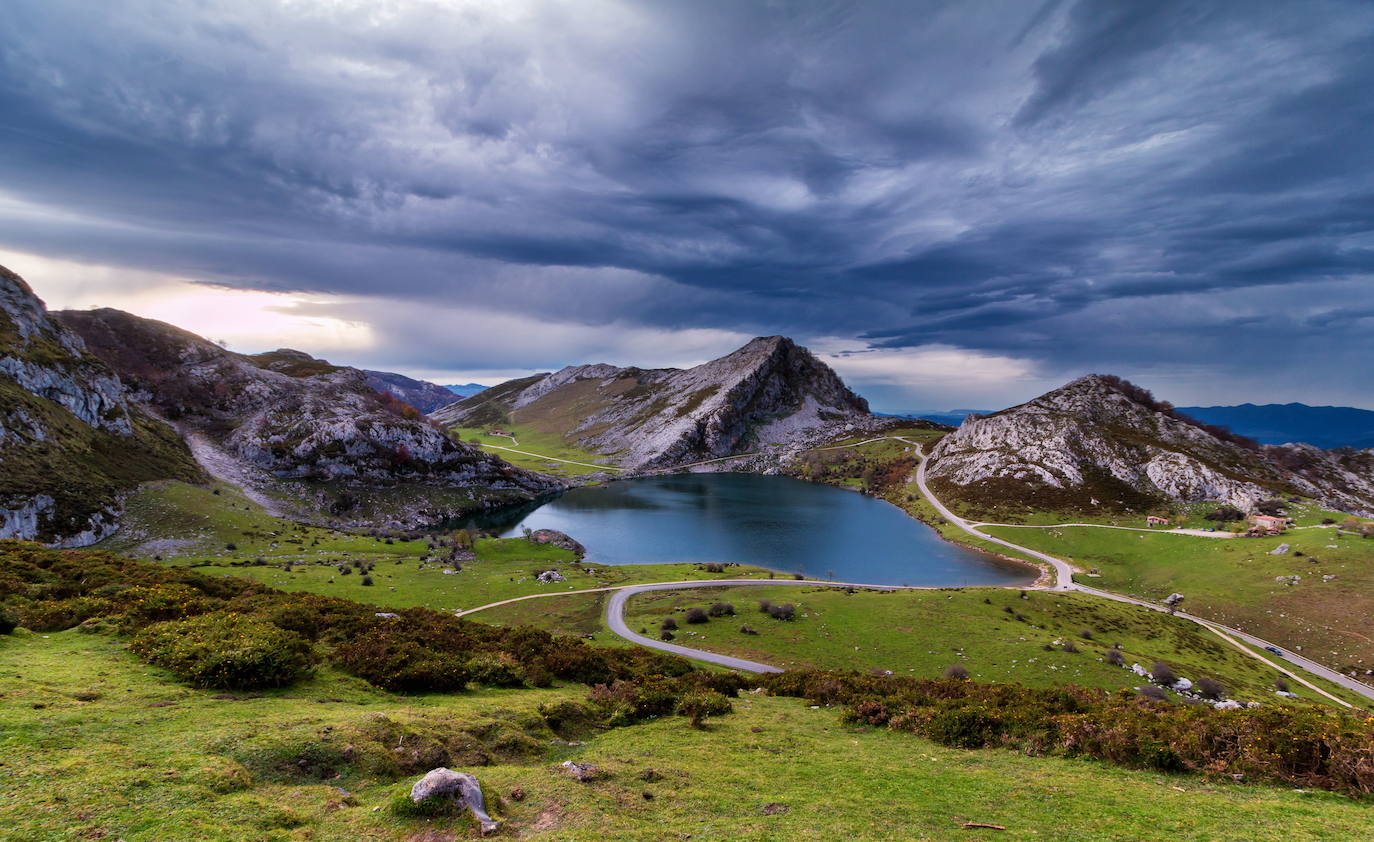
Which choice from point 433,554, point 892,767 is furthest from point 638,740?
point 433,554

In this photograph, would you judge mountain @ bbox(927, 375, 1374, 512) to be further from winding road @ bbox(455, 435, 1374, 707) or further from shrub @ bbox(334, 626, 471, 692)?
shrub @ bbox(334, 626, 471, 692)

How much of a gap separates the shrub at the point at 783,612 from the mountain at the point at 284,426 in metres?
96.1

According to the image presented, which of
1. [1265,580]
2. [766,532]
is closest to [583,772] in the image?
[1265,580]

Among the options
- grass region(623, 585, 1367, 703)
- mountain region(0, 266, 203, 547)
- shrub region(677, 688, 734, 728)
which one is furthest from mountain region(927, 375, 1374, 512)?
mountain region(0, 266, 203, 547)

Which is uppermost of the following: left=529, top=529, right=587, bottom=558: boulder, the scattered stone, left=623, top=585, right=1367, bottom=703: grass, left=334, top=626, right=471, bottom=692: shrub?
the scattered stone

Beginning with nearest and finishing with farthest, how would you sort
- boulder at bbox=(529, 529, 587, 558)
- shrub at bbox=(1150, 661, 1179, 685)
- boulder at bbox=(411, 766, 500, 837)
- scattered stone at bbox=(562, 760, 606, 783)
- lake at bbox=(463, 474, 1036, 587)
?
1. boulder at bbox=(411, 766, 500, 837)
2. scattered stone at bbox=(562, 760, 606, 783)
3. shrub at bbox=(1150, 661, 1179, 685)
4. lake at bbox=(463, 474, 1036, 587)
5. boulder at bbox=(529, 529, 587, 558)

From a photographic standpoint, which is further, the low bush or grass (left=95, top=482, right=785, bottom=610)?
grass (left=95, top=482, right=785, bottom=610)

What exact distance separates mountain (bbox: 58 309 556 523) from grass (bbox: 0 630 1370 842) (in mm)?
110954

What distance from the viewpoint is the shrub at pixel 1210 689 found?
121 feet

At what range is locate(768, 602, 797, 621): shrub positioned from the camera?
159 ft

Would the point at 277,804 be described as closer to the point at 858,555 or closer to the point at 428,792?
the point at 428,792

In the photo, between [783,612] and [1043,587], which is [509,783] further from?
[1043,587]

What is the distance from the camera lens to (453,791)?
1005cm

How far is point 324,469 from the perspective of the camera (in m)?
118
